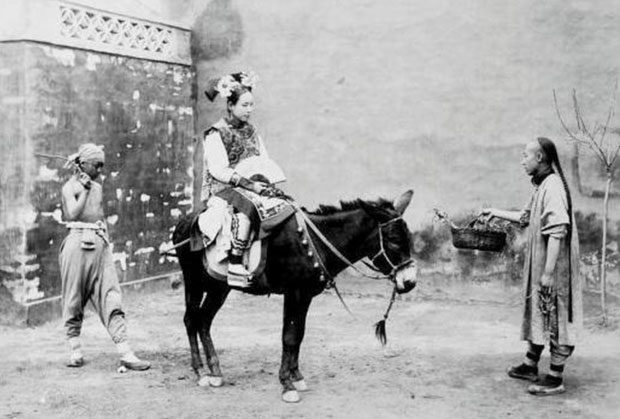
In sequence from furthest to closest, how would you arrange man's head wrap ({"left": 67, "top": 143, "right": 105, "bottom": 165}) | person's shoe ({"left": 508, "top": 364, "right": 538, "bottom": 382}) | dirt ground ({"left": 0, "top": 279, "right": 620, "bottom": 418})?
man's head wrap ({"left": 67, "top": 143, "right": 105, "bottom": 165}) < person's shoe ({"left": 508, "top": 364, "right": 538, "bottom": 382}) < dirt ground ({"left": 0, "top": 279, "right": 620, "bottom": 418})

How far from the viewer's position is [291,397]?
542 centimetres

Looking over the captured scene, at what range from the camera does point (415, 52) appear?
348 inches

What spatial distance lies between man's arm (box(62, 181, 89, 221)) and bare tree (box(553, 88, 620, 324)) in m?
4.73

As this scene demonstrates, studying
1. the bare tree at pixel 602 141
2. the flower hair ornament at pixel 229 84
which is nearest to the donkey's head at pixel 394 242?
the flower hair ornament at pixel 229 84

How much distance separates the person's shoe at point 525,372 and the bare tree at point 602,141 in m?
1.98

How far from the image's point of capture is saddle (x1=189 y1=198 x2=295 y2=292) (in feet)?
18.2

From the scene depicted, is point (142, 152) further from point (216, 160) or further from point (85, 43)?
point (216, 160)

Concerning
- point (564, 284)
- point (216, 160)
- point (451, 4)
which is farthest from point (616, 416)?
point (451, 4)

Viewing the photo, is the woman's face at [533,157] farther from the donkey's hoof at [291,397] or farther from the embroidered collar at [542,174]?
the donkey's hoof at [291,397]

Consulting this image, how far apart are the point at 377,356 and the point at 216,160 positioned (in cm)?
233

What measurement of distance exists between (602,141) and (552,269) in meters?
3.06

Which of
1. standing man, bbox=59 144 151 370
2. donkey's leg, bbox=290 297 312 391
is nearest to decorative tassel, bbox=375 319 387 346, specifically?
donkey's leg, bbox=290 297 312 391

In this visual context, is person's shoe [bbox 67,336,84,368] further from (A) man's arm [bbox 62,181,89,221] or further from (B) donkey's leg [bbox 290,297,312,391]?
(B) donkey's leg [bbox 290,297,312,391]

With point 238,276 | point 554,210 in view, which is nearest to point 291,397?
point 238,276
